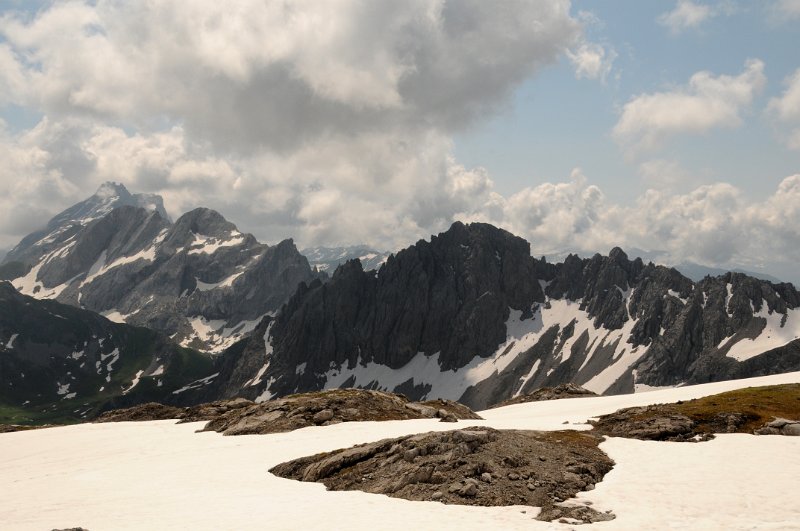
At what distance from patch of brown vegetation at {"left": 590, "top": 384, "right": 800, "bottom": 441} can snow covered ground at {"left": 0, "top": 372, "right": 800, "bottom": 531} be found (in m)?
2.88

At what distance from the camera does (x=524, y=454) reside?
32.5 m

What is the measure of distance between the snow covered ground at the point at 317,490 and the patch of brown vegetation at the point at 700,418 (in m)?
2.88

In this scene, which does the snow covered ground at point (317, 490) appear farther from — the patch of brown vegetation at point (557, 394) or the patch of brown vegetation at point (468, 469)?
the patch of brown vegetation at point (557, 394)

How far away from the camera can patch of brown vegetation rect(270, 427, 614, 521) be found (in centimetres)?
2695

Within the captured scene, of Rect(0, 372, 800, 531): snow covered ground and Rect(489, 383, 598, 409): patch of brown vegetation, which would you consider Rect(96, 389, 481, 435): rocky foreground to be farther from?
Rect(489, 383, 598, 409): patch of brown vegetation

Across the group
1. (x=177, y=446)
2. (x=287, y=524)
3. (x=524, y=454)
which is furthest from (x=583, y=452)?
(x=177, y=446)

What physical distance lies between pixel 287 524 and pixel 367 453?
37.0ft

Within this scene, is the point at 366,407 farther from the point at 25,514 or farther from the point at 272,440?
the point at 25,514

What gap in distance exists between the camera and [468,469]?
29.4 meters

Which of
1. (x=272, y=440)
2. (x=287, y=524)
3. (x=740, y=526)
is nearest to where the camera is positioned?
(x=740, y=526)

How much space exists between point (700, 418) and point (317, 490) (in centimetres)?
3466

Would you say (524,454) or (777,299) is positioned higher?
(777,299)

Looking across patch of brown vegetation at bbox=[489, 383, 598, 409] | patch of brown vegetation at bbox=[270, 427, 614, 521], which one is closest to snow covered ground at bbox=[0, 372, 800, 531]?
patch of brown vegetation at bbox=[270, 427, 614, 521]

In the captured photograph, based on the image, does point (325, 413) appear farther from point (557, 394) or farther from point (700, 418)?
point (557, 394)
